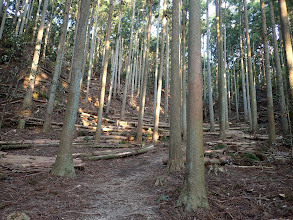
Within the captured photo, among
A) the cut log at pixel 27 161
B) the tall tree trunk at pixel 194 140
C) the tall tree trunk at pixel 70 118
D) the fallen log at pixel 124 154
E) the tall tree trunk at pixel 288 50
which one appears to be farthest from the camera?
the fallen log at pixel 124 154

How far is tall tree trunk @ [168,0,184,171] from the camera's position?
19.5 ft

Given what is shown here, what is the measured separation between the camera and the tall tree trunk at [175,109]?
5949 millimetres

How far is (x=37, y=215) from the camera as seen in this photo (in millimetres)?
2973

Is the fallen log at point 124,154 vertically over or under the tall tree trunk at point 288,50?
under

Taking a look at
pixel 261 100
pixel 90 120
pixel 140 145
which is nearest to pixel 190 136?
pixel 140 145

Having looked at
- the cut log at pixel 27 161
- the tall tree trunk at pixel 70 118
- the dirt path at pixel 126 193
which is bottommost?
the dirt path at pixel 126 193

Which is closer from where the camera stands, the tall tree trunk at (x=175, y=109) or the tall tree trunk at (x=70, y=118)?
the tall tree trunk at (x=70, y=118)

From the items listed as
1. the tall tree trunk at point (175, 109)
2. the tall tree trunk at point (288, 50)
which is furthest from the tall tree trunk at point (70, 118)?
the tall tree trunk at point (288, 50)

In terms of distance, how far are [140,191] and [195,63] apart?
3157 mm

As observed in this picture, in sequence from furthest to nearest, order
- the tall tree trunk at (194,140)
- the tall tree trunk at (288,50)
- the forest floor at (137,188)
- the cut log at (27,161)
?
1. the tall tree trunk at (288,50)
2. the cut log at (27,161)
3. the tall tree trunk at (194,140)
4. the forest floor at (137,188)

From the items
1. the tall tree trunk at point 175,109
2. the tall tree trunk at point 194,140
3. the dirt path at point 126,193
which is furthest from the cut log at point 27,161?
the tall tree trunk at point 194,140

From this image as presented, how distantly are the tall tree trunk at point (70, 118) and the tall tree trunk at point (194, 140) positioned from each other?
3129 millimetres

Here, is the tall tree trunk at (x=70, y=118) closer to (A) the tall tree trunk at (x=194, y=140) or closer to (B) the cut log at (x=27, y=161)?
(B) the cut log at (x=27, y=161)

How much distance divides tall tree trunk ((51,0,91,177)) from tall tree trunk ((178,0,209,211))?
10.3 feet
